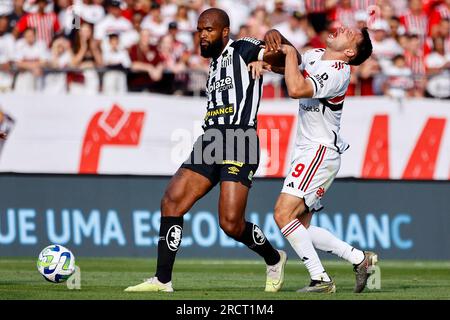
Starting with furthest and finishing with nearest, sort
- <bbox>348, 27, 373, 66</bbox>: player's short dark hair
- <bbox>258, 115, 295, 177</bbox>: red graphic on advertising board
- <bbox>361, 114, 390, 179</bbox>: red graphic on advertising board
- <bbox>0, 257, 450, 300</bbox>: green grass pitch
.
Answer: <bbox>361, 114, 390, 179</bbox>: red graphic on advertising board → <bbox>258, 115, 295, 177</bbox>: red graphic on advertising board → <bbox>348, 27, 373, 66</bbox>: player's short dark hair → <bbox>0, 257, 450, 300</bbox>: green grass pitch

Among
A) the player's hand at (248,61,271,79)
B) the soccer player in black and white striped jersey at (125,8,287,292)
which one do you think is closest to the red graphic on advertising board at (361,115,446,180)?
the soccer player in black and white striped jersey at (125,8,287,292)

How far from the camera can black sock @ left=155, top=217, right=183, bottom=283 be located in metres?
Answer: 12.2

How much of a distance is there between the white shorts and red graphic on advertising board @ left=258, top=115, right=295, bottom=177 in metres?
7.85

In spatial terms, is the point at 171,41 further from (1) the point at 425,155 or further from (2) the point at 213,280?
(2) the point at 213,280

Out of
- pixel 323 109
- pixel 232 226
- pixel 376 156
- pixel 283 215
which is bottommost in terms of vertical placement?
→ pixel 376 156

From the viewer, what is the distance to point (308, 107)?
1250 centimetres

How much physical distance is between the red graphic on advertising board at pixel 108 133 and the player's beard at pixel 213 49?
315 inches

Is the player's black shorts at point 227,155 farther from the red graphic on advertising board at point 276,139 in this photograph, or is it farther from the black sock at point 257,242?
the red graphic on advertising board at point 276,139

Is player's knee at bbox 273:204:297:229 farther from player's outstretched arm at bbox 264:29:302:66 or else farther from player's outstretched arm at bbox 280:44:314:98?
player's outstretched arm at bbox 264:29:302:66

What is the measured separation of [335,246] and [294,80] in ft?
6.40

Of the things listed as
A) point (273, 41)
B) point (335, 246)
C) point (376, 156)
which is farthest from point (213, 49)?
point (376, 156)

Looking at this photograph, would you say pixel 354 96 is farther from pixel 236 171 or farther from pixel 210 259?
pixel 236 171

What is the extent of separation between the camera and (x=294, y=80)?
1189cm
